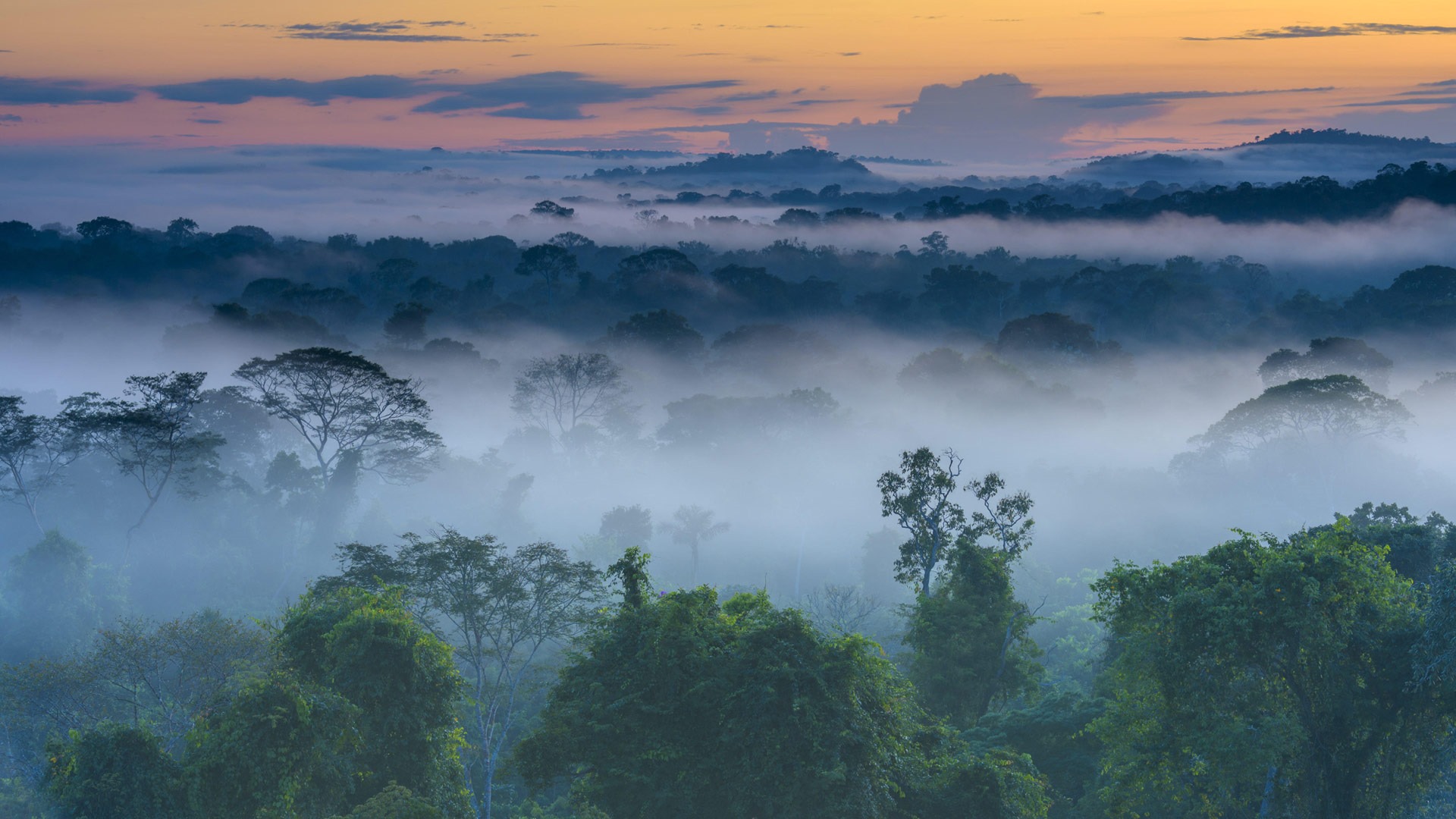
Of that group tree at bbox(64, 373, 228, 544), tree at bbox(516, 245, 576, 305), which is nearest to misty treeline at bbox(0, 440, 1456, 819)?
tree at bbox(64, 373, 228, 544)

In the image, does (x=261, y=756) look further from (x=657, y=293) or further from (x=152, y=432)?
(x=657, y=293)

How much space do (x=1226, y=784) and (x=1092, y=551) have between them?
120ft

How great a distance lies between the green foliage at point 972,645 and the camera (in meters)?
22.7

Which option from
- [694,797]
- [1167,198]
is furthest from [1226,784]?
[1167,198]

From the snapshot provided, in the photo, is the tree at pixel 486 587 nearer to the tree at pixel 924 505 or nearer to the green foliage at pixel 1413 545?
the tree at pixel 924 505

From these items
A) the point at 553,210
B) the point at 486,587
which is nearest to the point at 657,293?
the point at 553,210

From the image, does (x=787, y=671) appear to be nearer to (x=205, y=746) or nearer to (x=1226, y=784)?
(x=1226, y=784)

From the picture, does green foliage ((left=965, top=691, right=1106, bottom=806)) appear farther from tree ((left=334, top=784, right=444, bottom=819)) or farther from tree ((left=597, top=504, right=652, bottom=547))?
tree ((left=597, top=504, right=652, bottom=547))

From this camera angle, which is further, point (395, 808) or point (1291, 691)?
point (1291, 691)

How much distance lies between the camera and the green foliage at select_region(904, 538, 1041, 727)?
22.7 metres

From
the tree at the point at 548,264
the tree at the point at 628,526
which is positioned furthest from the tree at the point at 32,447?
the tree at the point at 548,264

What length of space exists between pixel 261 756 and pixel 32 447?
33.8 metres

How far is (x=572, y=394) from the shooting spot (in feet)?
193

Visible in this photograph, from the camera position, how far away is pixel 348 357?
4359 centimetres
